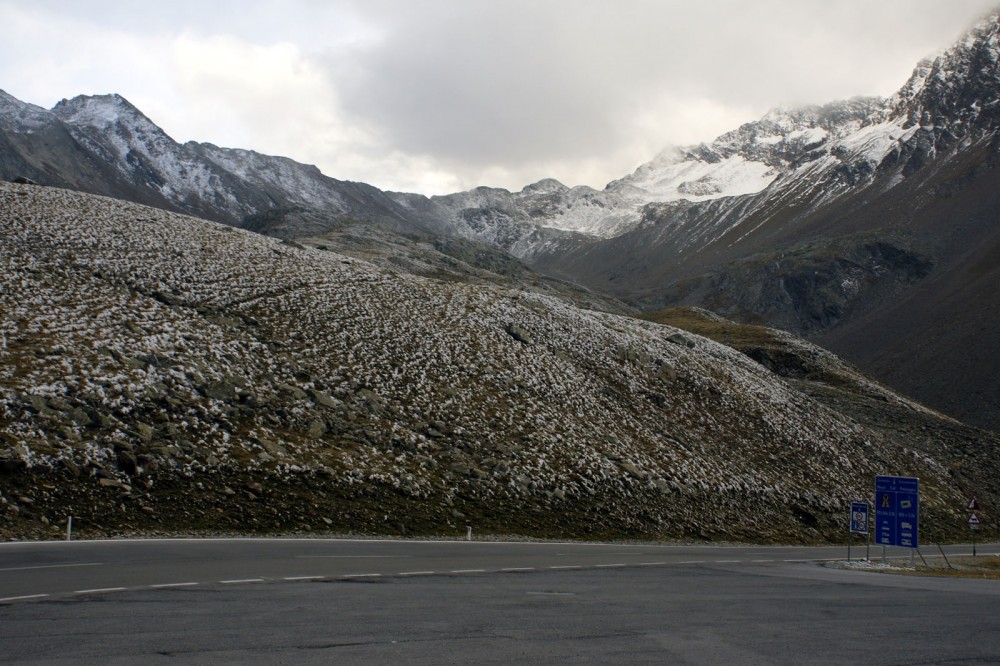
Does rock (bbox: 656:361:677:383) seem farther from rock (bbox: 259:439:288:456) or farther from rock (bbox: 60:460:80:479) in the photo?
rock (bbox: 60:460:80:479)

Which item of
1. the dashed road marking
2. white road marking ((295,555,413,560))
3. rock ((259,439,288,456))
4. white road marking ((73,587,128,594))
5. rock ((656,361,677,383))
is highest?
rock ((656,361,677,383))

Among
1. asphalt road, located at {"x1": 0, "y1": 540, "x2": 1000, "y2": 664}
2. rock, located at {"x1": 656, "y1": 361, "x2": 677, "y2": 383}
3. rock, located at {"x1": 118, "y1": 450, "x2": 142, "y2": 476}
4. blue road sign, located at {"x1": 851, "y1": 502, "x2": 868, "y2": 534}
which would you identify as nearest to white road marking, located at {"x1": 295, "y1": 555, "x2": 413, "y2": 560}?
asphalt road, located at {"x1": 0, "y1": 540, "x2": 1000, "y2": 664}

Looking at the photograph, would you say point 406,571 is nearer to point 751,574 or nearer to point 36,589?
point 36,589

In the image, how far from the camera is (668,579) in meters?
20.5

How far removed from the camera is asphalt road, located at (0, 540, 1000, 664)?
10336mm

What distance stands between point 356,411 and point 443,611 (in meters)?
25.8

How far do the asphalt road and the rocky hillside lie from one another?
628 cm

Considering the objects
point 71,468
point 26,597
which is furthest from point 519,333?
point 26,597

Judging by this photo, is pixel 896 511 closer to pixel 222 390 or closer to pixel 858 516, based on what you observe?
pixel 858 516

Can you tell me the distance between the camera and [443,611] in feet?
44.0

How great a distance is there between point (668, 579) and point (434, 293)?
1479 inches

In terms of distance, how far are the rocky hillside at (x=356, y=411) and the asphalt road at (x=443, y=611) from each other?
628 centimetres

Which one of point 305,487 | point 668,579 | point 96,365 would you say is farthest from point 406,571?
point 96,365

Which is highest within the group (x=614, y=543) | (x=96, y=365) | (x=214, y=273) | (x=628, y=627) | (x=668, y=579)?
(x=214, y=273)
